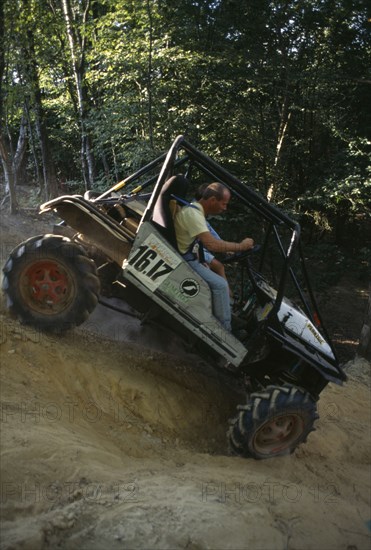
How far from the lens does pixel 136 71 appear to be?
9516 mm

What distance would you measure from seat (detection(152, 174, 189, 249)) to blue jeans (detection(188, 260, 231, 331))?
0.30 m

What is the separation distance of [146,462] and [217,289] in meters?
1.58

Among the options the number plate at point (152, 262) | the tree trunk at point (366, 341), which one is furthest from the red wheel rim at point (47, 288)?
the tree trunk at point (366, 341)

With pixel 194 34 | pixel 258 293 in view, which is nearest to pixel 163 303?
pixel 258 293

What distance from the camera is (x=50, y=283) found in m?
4.45

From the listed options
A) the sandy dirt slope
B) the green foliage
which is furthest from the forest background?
the sandy dirt slope

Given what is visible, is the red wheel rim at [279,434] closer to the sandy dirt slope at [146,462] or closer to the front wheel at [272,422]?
the front wheel at [272,422]

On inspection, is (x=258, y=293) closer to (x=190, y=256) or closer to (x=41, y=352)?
(x=190, y=256)

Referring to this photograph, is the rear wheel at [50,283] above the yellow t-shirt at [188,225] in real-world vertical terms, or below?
below

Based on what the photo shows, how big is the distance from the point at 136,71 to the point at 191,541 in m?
8.86

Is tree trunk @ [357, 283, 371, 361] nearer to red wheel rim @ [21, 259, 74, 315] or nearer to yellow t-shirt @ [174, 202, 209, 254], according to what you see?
yellow t-shirt @ [174, 202, 209, 254]

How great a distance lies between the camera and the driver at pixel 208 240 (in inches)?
167

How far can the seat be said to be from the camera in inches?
169

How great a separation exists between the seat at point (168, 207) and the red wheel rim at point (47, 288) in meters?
0.97
